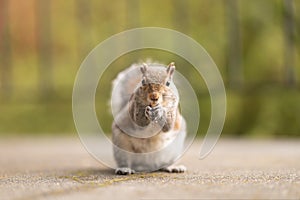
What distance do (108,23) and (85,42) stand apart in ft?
0.46

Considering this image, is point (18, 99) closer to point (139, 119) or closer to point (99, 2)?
point (99, 2)

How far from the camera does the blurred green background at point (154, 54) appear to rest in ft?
7.62

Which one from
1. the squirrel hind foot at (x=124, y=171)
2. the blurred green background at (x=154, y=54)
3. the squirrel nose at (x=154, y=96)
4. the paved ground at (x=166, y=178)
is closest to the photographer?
the paved ground at (x=166, y=178)

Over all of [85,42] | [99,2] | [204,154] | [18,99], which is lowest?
[204,154]

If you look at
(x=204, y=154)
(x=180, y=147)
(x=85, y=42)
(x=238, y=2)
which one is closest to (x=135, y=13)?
(x=85, y=42)

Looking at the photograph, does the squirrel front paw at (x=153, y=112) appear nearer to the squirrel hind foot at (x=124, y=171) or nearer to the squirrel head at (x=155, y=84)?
the squirrel head at (x=155, y=84)

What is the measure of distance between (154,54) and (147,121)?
1.41 metres

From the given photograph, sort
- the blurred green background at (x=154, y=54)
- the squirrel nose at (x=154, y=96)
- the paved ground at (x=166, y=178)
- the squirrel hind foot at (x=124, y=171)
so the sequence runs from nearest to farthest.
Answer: the paved ground at (x=166, y=178)
the squirrel nose at (x=154, y=96)
the squirrel hind foot at (x=124, y=171)
the blurred green background at (x=154, y=54)

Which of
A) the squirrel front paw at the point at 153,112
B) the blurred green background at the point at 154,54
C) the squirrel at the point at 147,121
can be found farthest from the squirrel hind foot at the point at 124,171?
the blurred green background at the point at 154,54

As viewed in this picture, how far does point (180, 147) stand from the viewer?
122 centimetres

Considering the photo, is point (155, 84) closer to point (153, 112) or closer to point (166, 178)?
point (153, 112)

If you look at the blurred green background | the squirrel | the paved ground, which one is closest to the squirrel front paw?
the squirrel

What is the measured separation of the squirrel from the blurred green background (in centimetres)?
110

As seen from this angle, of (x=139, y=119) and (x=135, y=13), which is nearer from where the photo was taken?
(x=139, y=119)
